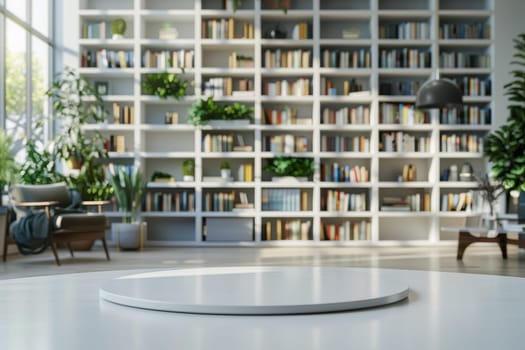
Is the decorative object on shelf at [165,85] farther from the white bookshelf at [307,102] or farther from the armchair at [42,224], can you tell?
the armchair at [42,224]

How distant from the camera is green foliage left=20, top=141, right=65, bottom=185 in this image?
8076 millimetres

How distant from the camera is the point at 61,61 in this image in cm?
920

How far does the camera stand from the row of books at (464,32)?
903 centimetres

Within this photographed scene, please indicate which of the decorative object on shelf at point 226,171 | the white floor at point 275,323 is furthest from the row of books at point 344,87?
the white floor at point 275,323

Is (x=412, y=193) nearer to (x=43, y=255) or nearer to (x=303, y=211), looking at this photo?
(x=303, y=211)

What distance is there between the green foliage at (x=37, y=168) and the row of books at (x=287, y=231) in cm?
256

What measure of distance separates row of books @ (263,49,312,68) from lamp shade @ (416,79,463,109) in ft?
7.30

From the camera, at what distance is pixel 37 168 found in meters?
8.15

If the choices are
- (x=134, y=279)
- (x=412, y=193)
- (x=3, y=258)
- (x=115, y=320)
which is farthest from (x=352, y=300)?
(x=412, y=193)

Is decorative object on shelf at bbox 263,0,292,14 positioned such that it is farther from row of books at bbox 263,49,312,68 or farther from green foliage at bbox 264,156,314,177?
green foliage at bbox 264,156,314,177

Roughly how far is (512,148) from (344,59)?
2.30 meters

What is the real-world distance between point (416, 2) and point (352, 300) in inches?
341

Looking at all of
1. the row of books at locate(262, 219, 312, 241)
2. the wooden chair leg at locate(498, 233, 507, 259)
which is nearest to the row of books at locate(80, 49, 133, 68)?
the row of books at locate(262, 219, 312, 241)

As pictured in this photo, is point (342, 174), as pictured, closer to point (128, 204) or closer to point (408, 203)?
point (408, 203)
